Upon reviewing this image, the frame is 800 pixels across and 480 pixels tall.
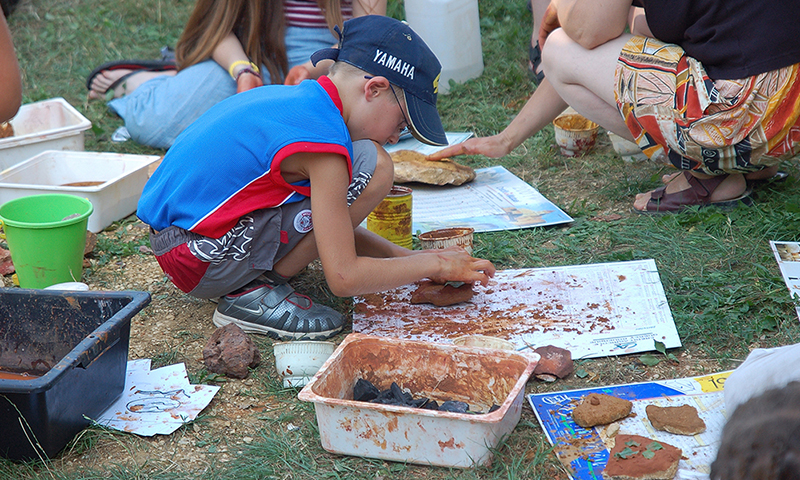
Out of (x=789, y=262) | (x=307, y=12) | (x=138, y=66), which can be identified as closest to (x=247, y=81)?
(x=307, y=12)

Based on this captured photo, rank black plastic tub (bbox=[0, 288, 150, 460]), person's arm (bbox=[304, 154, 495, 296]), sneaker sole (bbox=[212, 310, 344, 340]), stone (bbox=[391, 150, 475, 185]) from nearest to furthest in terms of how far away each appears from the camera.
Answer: black plastic tub (bbox=[0, 288, 150, 460])
person's arm (bbox=[304, 154, 495, 296])
sneaker sole (bbox=[212, 310, 344, 340])
stone (bbox=[391, 150, 475, 185])

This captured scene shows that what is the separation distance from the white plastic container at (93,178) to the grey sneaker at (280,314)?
1103 millimetres

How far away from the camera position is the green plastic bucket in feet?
7.97

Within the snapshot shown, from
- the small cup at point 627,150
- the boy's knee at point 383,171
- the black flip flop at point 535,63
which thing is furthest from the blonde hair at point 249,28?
the boy's knee at point 383,171

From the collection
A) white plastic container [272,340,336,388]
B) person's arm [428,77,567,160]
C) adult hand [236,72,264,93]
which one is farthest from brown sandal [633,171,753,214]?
adult hand [236,72,264,93]

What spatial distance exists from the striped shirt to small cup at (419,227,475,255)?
177 centimetres

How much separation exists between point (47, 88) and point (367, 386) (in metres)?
4.30

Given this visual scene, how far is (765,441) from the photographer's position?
0.91m

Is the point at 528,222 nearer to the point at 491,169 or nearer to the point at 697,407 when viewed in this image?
the point at 491,169

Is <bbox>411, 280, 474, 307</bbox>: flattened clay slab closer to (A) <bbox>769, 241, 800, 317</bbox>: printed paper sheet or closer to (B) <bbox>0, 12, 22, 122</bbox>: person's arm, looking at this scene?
(A) <bbox>769, 241, 800, 317</bbox>: printed paper sheet

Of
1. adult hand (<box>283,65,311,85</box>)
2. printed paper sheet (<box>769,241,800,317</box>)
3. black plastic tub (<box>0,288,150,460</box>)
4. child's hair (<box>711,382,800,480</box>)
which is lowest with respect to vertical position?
printed paper sheet (<box>769,241,800,317</box>)

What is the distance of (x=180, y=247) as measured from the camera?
6.99ft

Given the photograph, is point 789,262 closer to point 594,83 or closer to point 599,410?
point 594,83

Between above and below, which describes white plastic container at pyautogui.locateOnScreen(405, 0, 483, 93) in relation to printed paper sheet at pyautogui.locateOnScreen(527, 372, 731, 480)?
above
